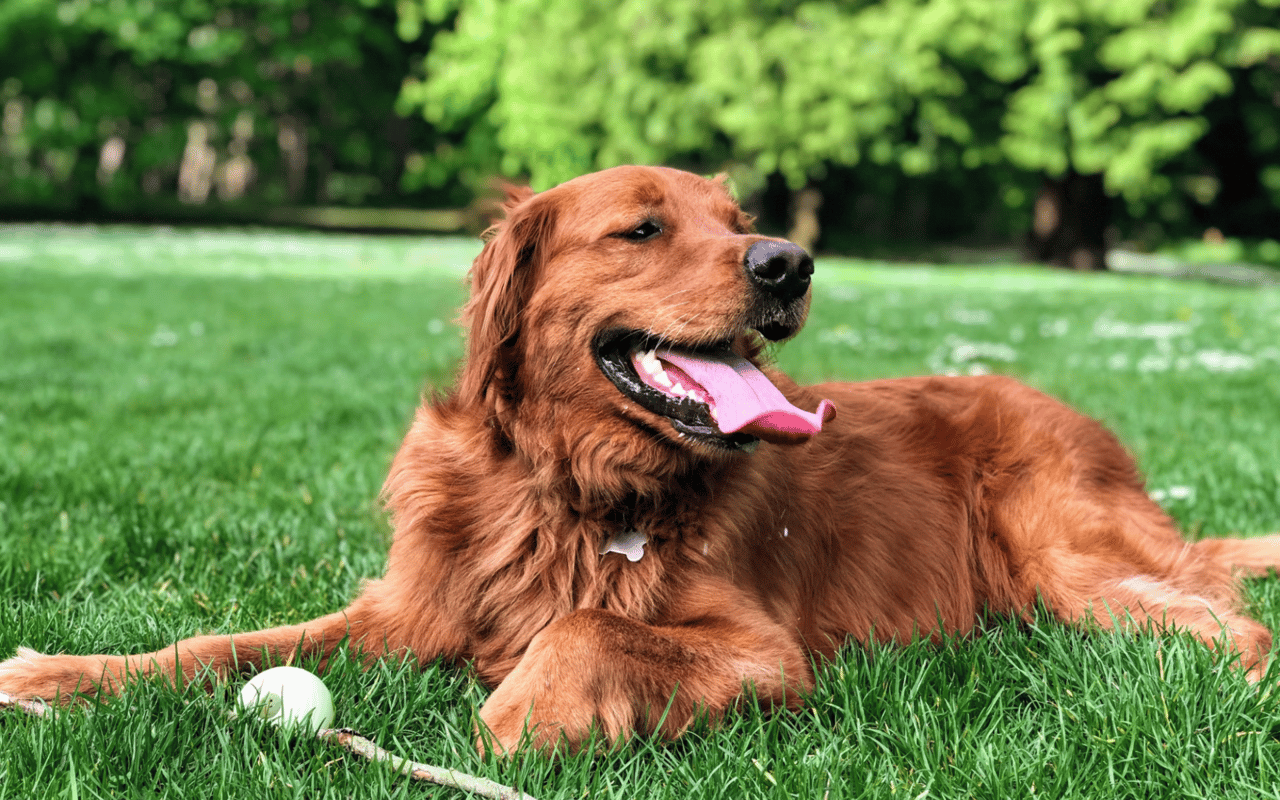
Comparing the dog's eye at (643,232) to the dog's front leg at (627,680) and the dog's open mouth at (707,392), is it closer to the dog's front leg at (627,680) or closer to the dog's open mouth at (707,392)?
the dog's open mouth at (707,392)

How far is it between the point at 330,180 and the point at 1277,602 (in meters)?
44.5

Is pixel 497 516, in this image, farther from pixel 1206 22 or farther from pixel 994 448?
pixel 1206 22

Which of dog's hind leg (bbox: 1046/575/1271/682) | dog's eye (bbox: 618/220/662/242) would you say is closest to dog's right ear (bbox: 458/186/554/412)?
dog's eye (bbox: 618/220/662/242)

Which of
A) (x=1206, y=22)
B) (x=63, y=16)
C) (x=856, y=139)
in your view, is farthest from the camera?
(x=63, y=16)

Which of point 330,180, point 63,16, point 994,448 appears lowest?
point 330,180

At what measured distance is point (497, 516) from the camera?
A: 259cm

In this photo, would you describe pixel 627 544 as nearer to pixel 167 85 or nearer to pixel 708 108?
pixel 708 108

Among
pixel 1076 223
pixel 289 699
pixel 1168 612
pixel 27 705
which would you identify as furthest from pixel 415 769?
pixel 1076 223

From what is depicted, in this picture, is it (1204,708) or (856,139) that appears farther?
(856,139)

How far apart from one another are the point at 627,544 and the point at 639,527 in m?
0.05

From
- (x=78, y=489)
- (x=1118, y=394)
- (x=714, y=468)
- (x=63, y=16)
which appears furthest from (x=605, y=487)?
(x=63, y=16)

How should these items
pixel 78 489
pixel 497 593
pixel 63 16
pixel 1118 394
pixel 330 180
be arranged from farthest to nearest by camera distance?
pixel 330 180 → pixel 63 16 → pixel 1118 394 → pixel 78 489 → pixel 497 593

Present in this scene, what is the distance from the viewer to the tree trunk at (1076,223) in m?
23.9

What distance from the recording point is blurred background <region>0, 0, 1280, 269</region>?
64.2 feet
